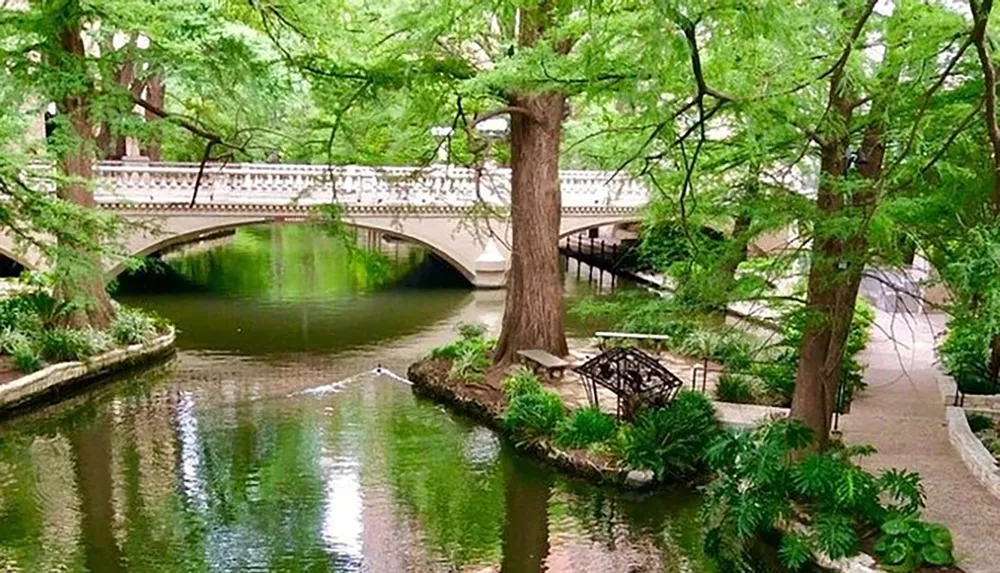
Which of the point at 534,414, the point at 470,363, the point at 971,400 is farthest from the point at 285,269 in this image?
the point at 971,400

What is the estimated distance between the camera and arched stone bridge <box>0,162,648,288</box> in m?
19.6

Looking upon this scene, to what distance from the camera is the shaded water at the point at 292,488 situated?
7.75 m

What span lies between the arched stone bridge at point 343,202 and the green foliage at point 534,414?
268 inches

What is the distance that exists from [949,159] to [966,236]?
3.96ft

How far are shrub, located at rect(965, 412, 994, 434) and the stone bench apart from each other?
4.91 metres

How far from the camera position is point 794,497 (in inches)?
299

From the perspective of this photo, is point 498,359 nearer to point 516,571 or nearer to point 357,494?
point 357,494

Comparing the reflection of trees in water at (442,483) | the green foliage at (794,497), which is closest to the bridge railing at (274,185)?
the reflection of trees in water at (442,483)

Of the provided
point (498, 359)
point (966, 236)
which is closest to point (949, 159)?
point (966, 236)

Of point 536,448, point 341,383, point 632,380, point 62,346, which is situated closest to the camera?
point 632,380

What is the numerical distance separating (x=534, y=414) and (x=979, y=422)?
4737mm

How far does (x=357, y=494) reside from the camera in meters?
9.20

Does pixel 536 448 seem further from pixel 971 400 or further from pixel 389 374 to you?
pixel 971 400

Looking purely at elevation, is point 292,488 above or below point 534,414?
below
